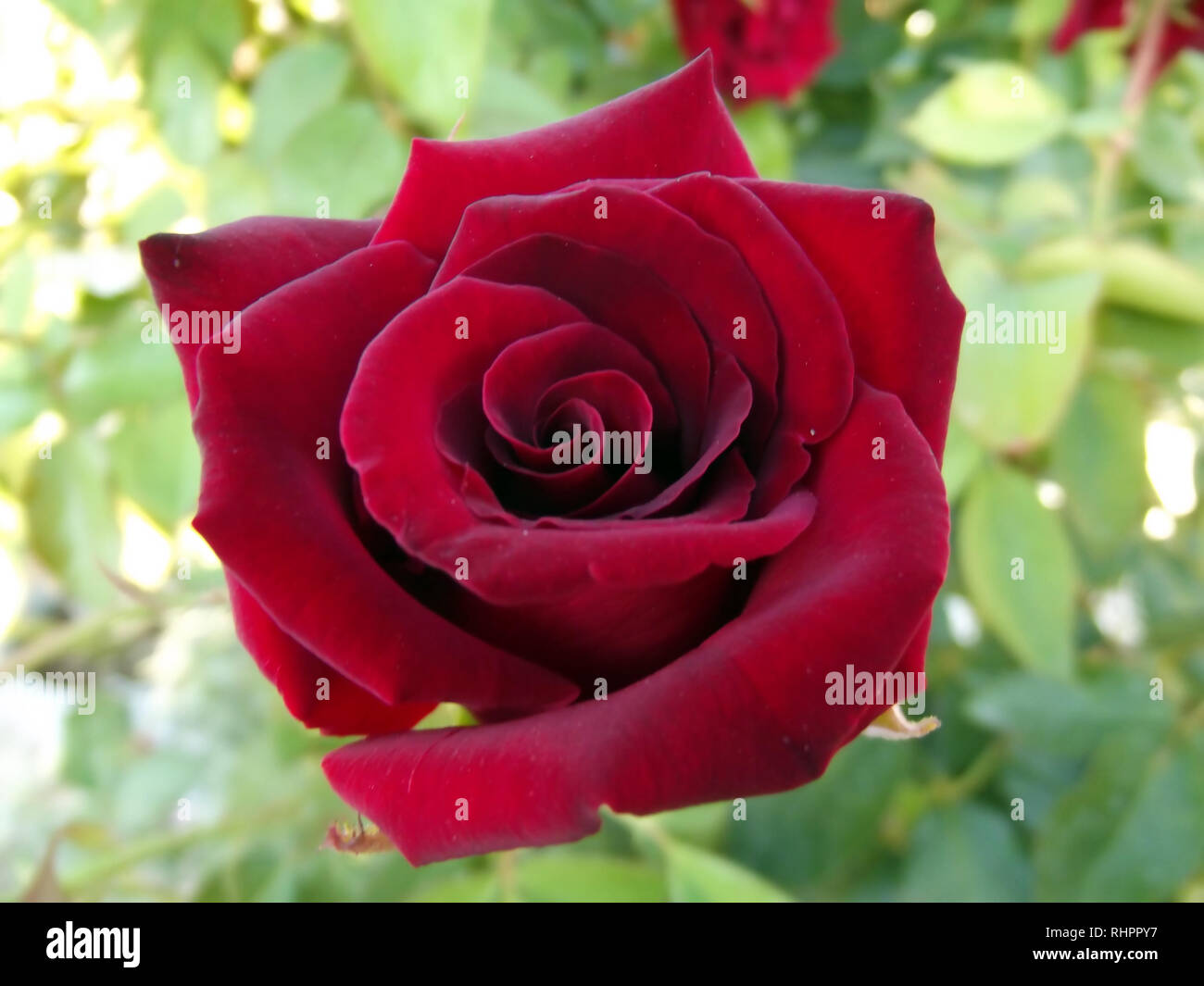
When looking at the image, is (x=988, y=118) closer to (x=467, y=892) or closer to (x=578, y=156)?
(x=578, y=156)

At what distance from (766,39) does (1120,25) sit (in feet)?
1.02

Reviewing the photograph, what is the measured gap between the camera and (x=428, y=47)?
0.53 meters

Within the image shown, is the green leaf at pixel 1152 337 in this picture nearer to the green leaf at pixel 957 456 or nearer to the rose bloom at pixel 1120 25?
the green leaf at pixel 957 456

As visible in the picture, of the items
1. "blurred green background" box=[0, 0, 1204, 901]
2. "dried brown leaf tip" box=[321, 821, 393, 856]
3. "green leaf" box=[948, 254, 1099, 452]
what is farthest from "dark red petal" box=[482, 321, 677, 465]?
"green leaf" box=[948, 254, 1099, 452]

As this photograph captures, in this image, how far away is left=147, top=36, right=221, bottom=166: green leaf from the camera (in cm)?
68

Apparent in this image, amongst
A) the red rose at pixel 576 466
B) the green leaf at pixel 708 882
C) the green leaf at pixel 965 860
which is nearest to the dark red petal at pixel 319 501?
the red rose at pixel 576 466

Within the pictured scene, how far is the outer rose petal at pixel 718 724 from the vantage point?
224 millimetres

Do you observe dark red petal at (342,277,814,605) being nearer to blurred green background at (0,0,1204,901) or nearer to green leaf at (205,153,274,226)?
blurred green background at (0,0,1204,901)

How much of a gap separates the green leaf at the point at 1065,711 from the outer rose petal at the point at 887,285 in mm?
594

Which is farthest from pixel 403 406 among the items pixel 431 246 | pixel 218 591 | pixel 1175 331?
pixel 1175 331

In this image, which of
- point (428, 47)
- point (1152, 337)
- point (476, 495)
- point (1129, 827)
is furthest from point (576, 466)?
point (1129, 827)

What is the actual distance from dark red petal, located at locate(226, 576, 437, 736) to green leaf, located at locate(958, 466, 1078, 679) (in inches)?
22.0

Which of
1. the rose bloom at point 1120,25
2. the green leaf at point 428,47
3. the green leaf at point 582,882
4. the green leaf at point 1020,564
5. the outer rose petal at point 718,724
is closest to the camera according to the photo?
the outer rose petal at point 718,724
